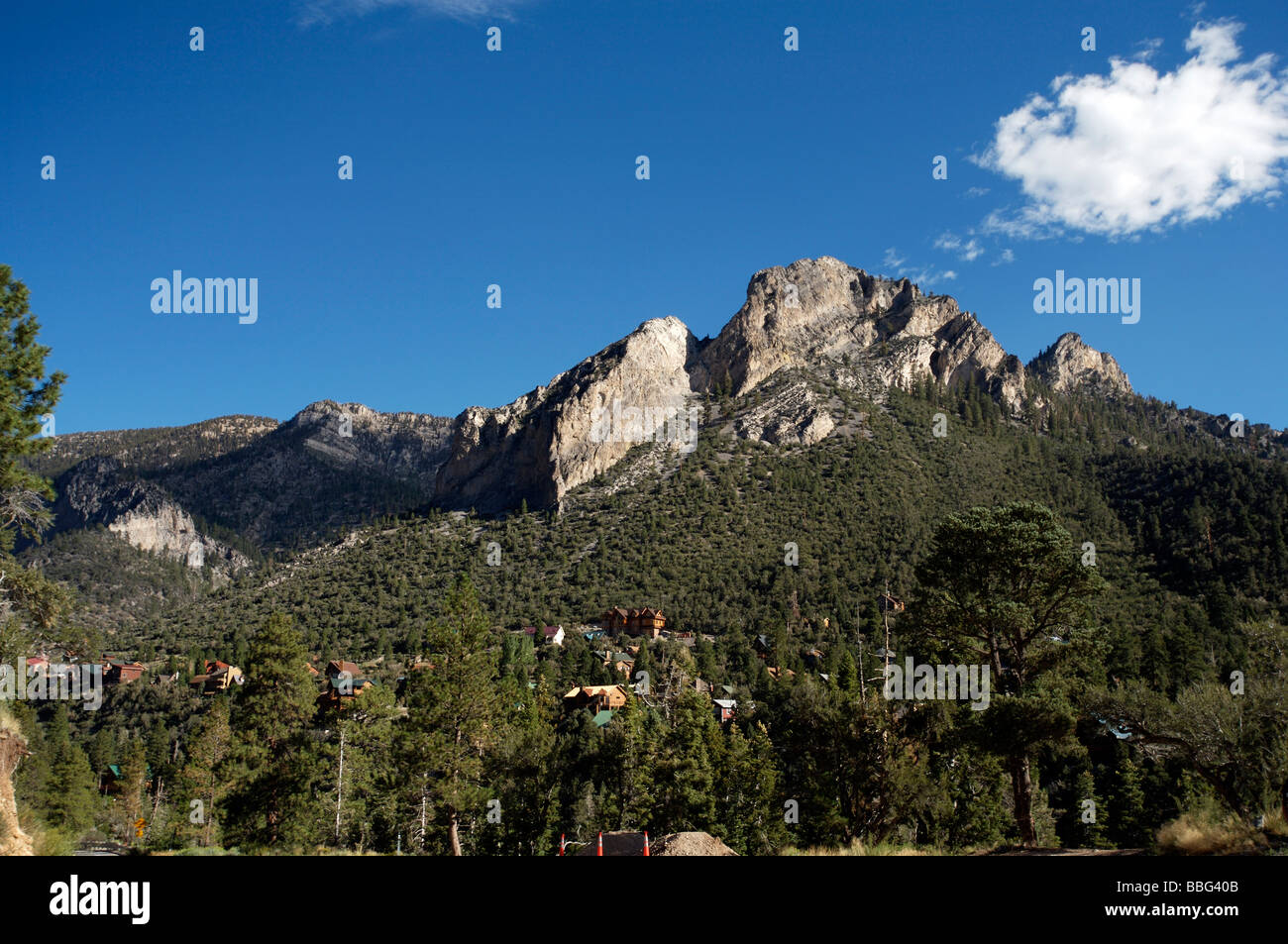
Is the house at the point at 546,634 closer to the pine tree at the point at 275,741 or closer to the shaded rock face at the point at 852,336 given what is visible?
the pine tree at the point at 275,741

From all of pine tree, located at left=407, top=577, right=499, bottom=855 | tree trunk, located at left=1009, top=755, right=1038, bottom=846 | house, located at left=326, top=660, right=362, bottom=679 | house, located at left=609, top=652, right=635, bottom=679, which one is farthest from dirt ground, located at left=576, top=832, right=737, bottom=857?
house, located at left=326, top=660, right=362, bottom=679

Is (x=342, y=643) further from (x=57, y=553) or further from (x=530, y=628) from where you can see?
(x=57, y=553)

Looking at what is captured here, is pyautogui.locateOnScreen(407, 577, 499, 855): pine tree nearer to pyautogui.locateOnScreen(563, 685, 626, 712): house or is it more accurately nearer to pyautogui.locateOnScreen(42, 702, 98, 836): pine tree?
pyautogui.locateOnScreen(563, 685, 626, 712): house

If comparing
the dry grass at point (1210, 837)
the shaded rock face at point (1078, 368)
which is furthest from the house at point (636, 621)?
the shaded rock face at point (1078, 368)

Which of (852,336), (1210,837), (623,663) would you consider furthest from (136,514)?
(1210,837)

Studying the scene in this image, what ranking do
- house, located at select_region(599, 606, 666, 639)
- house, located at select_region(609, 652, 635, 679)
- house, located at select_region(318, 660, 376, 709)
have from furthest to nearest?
house, located at select_region(599, 606, 666, 639) < house, located at select_region(609, 652, 635, 679) < house, located at select_region(318, 660, 376, 709)
